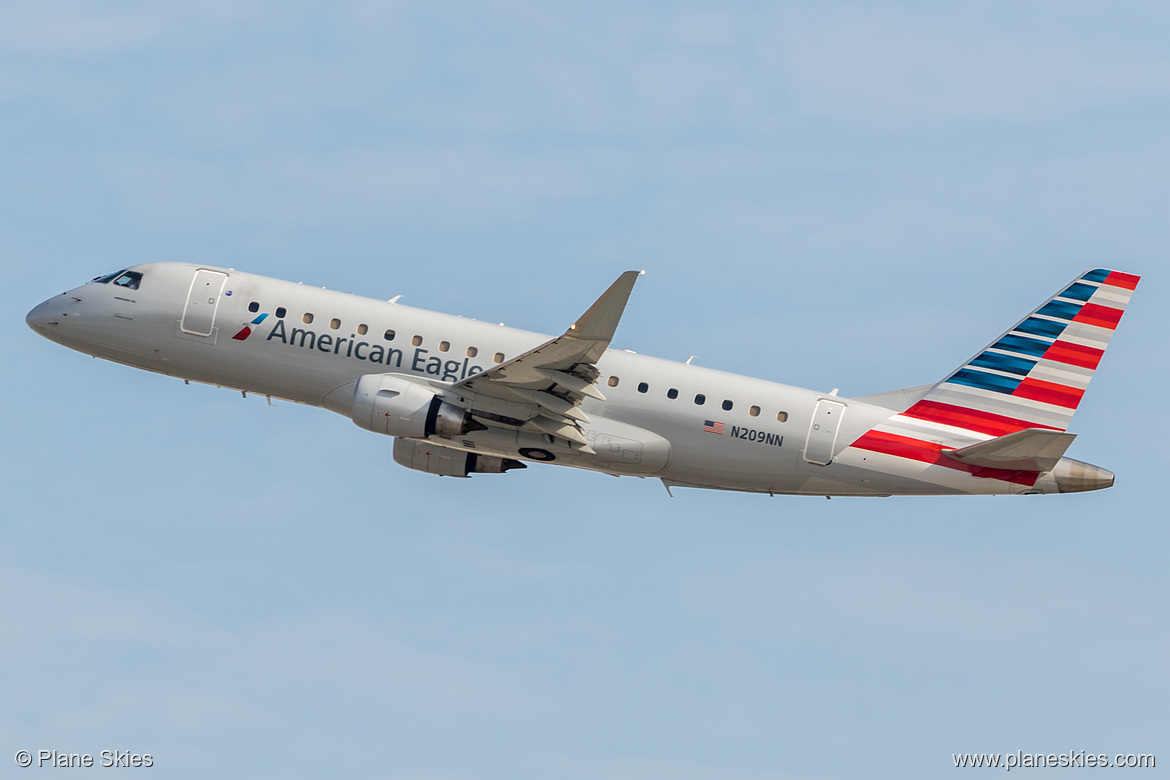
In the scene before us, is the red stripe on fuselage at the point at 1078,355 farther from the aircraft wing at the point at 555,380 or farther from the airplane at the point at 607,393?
the aircraft wing at the point at 555,380

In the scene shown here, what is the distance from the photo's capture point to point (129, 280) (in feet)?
151

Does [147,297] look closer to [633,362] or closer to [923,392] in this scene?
[633,362]

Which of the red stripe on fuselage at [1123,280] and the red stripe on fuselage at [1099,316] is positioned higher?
the red stripe on fuselage at [1123,280]

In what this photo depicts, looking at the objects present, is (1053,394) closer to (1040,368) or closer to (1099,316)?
(1040,368)

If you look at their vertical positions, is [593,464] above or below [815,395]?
below

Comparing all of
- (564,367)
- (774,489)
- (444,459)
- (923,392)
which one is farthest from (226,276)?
(923,392)

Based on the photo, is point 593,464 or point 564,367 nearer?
point 564,367

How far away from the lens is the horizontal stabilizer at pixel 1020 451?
40.8m

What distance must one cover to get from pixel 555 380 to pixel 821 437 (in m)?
8.77

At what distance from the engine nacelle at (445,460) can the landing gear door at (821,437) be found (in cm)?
980

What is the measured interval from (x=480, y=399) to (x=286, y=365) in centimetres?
667

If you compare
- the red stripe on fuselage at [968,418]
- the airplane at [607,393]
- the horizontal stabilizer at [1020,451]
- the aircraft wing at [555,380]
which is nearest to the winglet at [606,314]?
the aircraft wing at [555,380]

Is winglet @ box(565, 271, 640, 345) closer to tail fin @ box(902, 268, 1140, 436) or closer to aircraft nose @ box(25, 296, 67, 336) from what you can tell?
tail fin @ box(902, 268, 1140, 436)

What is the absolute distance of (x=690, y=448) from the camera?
4309 centimetres
